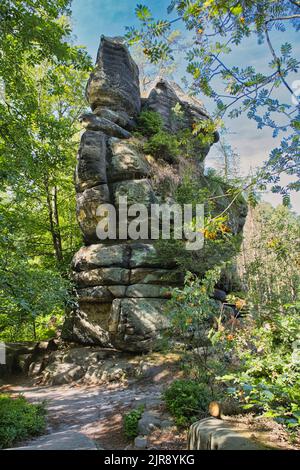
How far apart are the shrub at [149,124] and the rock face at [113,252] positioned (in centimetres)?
74

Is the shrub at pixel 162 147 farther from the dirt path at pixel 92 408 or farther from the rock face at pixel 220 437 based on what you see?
the rock face at pixel 220 437

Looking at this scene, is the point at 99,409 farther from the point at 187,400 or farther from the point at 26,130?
the point at 26,130

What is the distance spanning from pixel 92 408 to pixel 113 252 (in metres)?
5.78

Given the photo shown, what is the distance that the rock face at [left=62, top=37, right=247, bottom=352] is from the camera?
10.6 metres

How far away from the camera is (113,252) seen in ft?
38.5

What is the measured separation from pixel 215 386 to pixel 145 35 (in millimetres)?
6010

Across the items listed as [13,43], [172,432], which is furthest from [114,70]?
[172,432]

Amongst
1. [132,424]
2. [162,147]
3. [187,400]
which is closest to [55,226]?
[162,147]

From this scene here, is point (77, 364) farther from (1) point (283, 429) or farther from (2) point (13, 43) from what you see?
(2) point (13, 43)

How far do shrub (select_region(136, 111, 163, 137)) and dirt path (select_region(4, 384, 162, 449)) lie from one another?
12038 millimetres

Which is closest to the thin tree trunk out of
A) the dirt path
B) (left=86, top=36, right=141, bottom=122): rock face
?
(left=86, top=36, right=141, bottom=122): rock face

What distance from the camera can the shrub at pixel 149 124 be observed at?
51.0 ft

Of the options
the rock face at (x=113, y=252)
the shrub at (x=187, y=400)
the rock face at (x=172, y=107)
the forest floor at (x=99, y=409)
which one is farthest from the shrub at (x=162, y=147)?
the shrub at (x=187, y=400)
